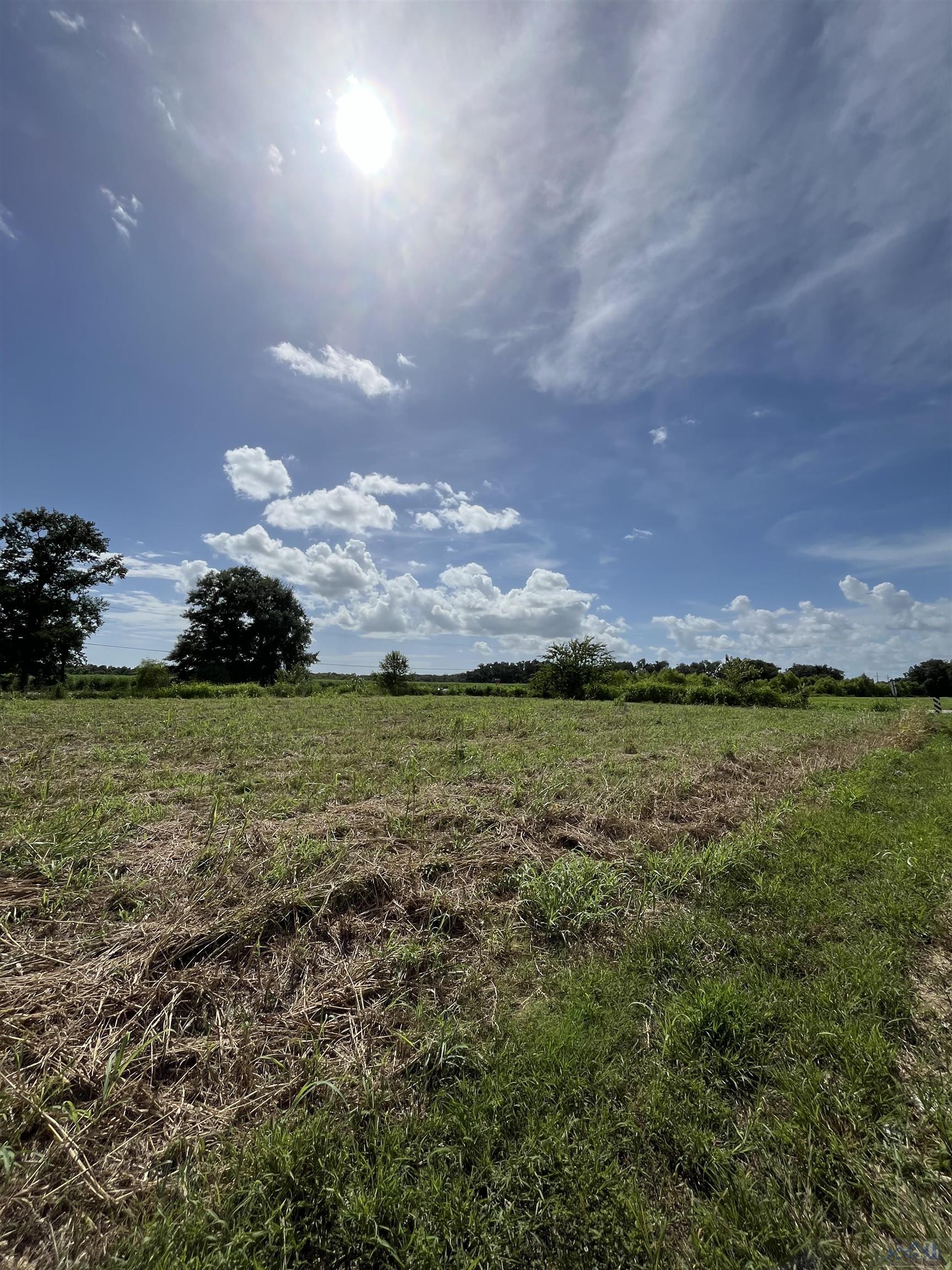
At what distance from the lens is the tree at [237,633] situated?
1735 inches

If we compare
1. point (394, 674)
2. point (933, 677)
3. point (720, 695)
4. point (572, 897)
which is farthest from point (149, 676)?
point (933, 677)

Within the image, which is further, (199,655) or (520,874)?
(199,655)

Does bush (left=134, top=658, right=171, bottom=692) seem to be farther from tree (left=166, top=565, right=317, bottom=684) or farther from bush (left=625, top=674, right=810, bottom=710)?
bush (left=625, top=674, right=810, bottom=710)

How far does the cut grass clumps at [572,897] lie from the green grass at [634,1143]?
369 millimetres

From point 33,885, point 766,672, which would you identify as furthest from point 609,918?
point 766,672

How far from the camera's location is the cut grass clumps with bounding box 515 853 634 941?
136 inches

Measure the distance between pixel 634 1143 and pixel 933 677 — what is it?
71581 millimetres

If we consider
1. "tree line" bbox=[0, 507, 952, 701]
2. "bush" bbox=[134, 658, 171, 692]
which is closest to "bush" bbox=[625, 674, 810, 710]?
"tree line" bbox=[0, 507, 952, 701]

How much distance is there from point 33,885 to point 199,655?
4650 cm

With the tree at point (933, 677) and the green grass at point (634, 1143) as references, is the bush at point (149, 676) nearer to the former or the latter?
the green grass at point (634, 1143)

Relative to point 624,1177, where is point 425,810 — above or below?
above

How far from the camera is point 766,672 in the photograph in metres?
38.5

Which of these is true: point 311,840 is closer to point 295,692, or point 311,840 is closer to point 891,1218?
point 891,1218

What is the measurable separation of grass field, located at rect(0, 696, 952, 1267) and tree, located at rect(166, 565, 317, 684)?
43064 millimetres
